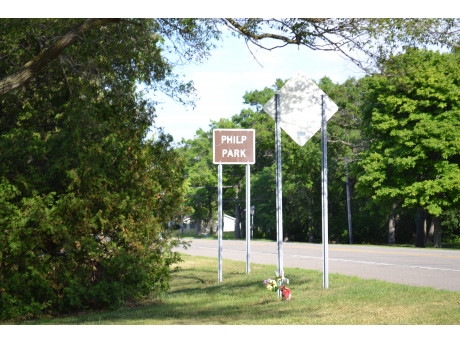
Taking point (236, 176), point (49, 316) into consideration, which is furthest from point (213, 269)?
point (236, 176)

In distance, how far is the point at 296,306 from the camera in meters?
10.9

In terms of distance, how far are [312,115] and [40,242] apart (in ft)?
18.7

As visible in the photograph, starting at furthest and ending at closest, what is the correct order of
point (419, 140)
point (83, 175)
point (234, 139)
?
point (419, 140) < point (234, 139) < point (83, 175)

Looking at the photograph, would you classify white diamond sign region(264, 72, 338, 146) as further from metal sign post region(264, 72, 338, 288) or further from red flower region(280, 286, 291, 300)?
red flower region(280, 286, 291, 300)

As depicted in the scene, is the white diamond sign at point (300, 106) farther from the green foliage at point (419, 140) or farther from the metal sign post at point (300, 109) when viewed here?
the green foliage at point (419, 140)

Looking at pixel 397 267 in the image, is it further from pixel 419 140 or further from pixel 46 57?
pixel 419 140

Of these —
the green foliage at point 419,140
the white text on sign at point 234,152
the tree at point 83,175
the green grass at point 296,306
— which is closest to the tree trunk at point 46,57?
the tree at point 83,175

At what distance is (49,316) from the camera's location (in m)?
13.1

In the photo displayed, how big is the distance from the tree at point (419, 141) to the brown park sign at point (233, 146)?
2044cm

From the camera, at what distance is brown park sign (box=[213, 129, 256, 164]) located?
52.7 ft

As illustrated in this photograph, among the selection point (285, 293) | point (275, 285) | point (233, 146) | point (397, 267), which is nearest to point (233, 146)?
point (233, 146)

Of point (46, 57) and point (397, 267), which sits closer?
point (46, 57)

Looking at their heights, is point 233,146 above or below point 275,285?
above

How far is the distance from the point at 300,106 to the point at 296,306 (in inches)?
150
